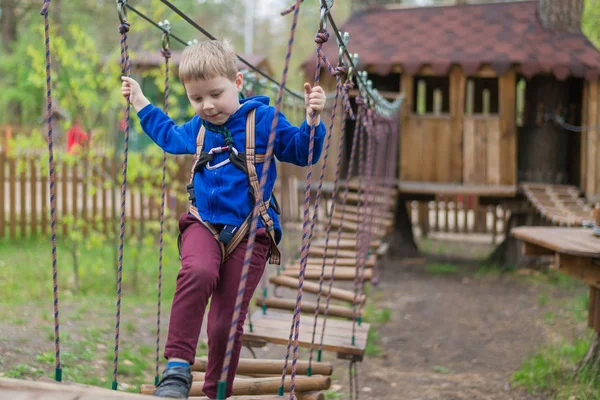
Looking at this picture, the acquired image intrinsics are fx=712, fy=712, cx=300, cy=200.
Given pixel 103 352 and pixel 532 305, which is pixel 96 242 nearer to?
pixel 103 352

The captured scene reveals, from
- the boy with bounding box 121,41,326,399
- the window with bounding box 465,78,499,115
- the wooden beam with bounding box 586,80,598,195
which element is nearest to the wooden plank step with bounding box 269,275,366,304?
the boy with bounding box 121,41,326,399

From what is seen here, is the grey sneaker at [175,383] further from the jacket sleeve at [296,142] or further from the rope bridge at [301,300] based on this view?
the jacket sleeve at [296,142]

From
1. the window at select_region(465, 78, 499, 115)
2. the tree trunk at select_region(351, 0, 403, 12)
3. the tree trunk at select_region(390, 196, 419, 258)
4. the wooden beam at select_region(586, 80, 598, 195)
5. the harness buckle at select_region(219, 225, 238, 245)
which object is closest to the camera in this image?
the harness buckle at select_region(219, 225, 238, 245)

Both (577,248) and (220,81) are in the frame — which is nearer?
(220,81)

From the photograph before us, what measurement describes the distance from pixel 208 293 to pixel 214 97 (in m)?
0.67

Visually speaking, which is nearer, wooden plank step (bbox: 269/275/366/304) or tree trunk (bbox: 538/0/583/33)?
wooden plank step (bbox: 269/275/366/304)

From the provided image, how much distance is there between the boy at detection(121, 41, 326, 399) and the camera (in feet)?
7.71

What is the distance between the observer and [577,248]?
416 centimetres

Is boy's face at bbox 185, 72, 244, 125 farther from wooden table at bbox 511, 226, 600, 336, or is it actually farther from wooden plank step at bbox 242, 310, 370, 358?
wooden table at bbox 511, 226, 600, 336

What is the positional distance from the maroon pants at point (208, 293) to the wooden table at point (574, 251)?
2336 mm

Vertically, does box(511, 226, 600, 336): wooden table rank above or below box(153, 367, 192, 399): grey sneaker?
above

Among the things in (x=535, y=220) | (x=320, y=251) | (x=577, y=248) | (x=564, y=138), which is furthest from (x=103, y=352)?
(x=564, y=138)

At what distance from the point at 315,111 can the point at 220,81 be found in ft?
1.11

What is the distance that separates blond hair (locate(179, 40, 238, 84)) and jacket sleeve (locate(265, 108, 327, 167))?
27cm
